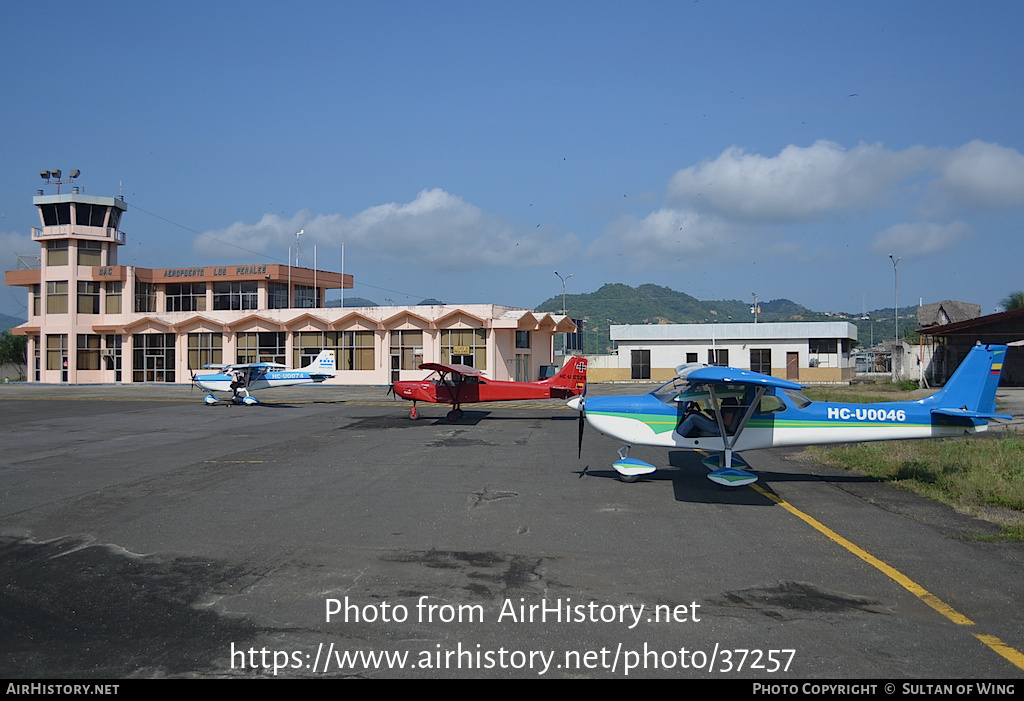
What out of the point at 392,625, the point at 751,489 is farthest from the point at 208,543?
the point at 751,489

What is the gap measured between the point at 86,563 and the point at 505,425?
16.1 metres

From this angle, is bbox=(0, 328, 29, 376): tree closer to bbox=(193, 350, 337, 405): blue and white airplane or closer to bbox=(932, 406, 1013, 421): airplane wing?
bbox=(193, 350, 337, 405): blue and white airplane

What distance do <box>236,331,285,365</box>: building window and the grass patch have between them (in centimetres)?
4306

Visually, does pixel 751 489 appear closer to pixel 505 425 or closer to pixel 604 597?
pixel 604 597

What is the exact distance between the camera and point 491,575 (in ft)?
22.5

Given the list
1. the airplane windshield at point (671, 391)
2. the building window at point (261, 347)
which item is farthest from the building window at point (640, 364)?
the airplane windshield at point (671, 391)

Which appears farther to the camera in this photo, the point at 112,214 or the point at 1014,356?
the point at 112,214

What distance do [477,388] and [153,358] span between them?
134 ft

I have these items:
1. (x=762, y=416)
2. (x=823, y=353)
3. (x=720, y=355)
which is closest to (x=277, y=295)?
(x=720, y=355)

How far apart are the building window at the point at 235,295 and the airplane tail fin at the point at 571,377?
4000 cm

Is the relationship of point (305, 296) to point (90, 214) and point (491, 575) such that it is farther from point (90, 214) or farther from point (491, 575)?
point (491, 575)

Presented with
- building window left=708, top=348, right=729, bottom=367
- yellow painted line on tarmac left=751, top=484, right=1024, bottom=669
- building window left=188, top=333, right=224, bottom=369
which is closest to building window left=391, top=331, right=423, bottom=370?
building window left=188, top=333, right=224, bottom=369

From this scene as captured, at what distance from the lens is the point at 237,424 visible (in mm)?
22984

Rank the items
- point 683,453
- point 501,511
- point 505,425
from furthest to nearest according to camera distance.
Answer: point 505,425
point 683,453
point 501,511
